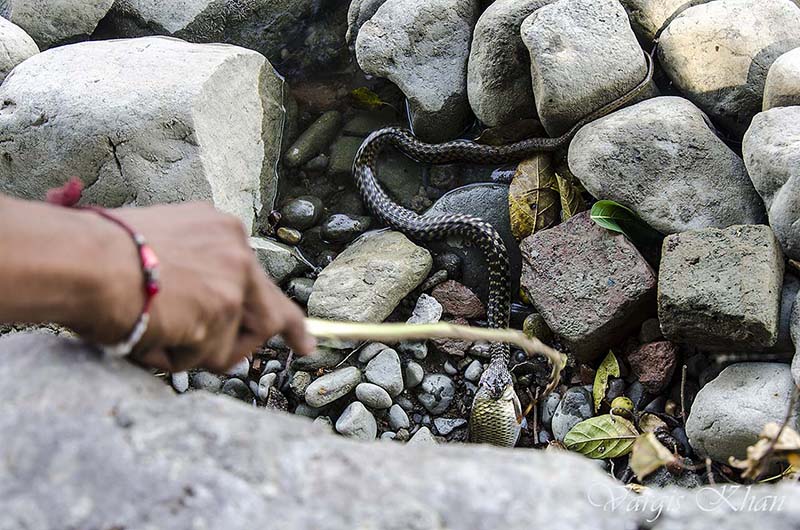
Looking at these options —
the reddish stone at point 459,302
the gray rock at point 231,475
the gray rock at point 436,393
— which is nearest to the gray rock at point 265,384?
the gray rock at point 436,393

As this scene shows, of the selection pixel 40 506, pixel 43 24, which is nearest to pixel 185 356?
pixel 40 506

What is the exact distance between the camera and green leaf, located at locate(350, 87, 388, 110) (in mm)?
5227

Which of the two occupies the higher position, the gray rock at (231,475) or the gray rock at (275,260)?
the gray rock at (231,475)

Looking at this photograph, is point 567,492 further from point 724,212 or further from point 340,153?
point 340,153

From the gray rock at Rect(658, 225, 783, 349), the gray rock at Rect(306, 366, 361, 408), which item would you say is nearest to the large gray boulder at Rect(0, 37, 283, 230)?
the gray rock at Rect(306, 366, 361, 408)

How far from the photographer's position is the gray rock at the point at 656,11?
4.51m

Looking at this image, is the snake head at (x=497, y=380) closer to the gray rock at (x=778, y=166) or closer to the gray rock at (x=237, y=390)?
the gray rock at (x=237, y=390)

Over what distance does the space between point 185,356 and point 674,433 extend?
2636mm

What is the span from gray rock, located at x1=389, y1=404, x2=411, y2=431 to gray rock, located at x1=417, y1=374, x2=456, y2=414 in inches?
5.7

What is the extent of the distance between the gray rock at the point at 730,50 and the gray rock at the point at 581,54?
0.83 ft

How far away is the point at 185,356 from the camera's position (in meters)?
2.07

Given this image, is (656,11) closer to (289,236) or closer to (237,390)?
(289,236)

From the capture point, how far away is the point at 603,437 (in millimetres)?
3855

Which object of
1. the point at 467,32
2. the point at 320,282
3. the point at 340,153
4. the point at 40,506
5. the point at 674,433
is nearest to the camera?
the point at 40,506
